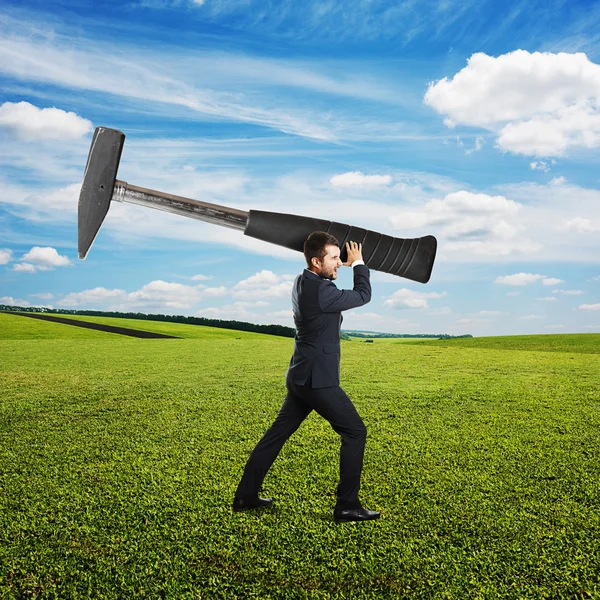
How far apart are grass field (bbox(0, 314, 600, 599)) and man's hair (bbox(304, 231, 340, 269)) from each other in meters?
2.01

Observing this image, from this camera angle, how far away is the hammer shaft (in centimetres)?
373

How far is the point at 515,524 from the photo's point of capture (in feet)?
13.5

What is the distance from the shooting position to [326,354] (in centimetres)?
380

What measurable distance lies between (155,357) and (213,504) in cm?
1321

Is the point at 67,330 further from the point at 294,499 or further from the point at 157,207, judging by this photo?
the point at 157,207

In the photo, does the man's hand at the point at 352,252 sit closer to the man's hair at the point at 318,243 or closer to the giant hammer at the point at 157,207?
the giant hammer at the point at 157,207

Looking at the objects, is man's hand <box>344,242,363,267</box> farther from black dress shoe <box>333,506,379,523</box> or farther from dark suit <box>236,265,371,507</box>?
black dress shoe <box>333,506,379,523</box>

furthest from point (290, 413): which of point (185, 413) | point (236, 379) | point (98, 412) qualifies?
point (236, 379)

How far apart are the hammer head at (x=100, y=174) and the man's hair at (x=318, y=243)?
1.43 m

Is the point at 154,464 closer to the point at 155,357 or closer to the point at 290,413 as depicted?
the point at 290,413

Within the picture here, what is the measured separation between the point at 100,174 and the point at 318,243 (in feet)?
5.21

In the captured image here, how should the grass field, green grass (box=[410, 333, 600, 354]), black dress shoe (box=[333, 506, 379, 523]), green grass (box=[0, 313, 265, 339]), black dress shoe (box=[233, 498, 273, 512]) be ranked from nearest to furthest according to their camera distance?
the grass field
black dress shoe (box=[333, 506, 379, 523])
black dress shoe (box=[233, 498, 273, 512])
green grass (box=[410, 333, 600, 354])
green grass (box=[0, 313, 265, 339])

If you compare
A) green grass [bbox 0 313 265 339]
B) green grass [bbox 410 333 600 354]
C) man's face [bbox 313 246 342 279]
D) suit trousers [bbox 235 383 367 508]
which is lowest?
green grass [bbox 0 313 265 339]

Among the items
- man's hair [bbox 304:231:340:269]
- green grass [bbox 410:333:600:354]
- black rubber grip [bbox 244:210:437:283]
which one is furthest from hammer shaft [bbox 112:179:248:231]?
green grass [bbox 410:333:600:354]
